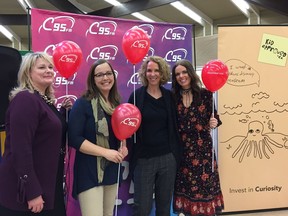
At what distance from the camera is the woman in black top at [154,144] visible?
2238mm

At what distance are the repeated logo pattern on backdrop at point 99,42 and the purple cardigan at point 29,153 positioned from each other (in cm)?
104

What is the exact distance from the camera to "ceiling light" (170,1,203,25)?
814cm

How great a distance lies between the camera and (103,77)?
2018mm

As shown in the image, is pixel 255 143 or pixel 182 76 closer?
pixel 182 76

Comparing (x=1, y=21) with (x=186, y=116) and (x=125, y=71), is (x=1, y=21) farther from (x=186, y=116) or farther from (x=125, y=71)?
(x=186, y=116)

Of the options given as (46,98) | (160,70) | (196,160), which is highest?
(160,70)

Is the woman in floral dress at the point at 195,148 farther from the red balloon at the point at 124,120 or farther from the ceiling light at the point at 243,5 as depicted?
the ceiling light at the point at 243,5

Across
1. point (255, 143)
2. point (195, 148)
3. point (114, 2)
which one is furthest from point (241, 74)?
point (114, 2)

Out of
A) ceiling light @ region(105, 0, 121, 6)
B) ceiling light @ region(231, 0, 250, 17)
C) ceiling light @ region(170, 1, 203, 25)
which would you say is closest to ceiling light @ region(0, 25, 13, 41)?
ceiling light @ region(105, 0, 121, 6)

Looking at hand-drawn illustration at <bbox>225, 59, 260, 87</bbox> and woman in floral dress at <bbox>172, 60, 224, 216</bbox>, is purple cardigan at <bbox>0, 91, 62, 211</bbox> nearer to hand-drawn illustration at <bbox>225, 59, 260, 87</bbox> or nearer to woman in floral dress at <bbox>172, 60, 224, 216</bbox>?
woman in floral dress at <bbox>172, 60, 224, 216</bbox>

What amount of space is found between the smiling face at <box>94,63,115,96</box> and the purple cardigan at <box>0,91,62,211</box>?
1.54 ft

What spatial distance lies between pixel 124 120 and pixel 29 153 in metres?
0.67

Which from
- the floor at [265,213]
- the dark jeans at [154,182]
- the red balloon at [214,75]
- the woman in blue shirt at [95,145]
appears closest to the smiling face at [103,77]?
the woman in blue shirt at [95,145]

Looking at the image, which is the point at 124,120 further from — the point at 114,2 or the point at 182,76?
the point at 114,2
